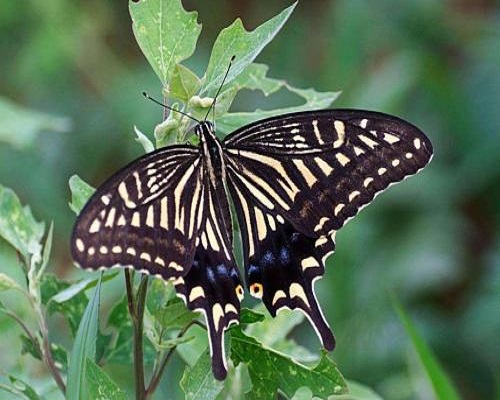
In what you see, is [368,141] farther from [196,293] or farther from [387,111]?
[387,111]

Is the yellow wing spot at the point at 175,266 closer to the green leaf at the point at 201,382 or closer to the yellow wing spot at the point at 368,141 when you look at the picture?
the green leaf at the point at 201,382

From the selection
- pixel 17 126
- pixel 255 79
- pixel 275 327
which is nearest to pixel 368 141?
pixel 255 79

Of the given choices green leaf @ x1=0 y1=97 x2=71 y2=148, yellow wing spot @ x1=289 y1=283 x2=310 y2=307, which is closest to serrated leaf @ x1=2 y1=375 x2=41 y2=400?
yellow wing spot @ x1=289 y1=283 x2=310 y2=307

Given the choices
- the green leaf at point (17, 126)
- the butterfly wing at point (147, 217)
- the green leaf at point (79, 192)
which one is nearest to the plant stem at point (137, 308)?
the butterfly wing at point (147, 217)

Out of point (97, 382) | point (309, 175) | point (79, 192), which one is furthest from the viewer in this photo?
point (309, 175)

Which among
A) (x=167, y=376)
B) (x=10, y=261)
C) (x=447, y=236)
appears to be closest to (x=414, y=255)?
(x=447, y=236)

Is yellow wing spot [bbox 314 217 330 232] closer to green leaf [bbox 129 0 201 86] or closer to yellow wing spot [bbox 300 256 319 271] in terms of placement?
yellow wing spot [bbox 300 256 319 271]
